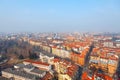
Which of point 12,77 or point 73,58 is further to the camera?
point 73,58

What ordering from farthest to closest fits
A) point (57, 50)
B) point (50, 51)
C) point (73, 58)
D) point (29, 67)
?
point (50, 51), point (57, 50), point (73, 58), point (29, 67)

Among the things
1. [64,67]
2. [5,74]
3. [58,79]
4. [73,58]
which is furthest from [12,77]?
[73,58]

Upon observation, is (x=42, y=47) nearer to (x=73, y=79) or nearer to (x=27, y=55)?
(x=27, y=55)

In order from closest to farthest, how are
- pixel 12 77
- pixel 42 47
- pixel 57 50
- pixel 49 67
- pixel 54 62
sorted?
pixel 12 77 < pixel 49 67 < pixel 54 62 < pixel 57 50 < pixel 42 47

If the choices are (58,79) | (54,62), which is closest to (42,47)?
(54,62)

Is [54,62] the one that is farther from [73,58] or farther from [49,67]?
[73,58]

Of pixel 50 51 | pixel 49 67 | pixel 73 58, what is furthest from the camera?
pixel 50 51

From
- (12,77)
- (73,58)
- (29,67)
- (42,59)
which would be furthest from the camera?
(73,58)

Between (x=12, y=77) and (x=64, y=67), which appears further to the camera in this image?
(x=64, y=67)

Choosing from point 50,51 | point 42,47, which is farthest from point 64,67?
point 42,47
